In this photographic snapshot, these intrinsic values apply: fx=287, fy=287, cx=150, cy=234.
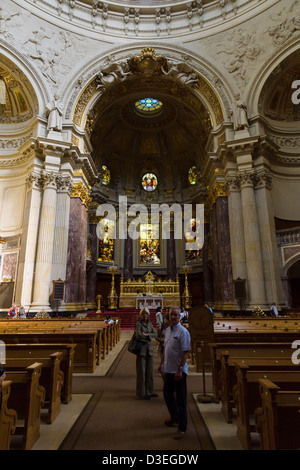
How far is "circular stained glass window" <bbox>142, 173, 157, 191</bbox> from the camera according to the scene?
92.2 feet

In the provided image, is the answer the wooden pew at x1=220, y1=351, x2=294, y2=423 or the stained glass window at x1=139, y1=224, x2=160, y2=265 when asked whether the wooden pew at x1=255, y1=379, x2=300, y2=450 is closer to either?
the wooden pew at x1=220, y1=351, x2=294, y2=423

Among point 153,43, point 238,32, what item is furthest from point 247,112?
point 153,43

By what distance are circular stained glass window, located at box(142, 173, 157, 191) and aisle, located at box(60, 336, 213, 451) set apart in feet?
77.2

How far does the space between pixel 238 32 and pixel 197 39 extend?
2614 mm

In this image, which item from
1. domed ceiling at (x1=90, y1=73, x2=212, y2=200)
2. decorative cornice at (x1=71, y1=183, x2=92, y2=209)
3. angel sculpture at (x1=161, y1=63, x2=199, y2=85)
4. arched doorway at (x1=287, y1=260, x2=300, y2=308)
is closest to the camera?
arched doorway at (x1=287, y1=260, x2=300, y2=308)

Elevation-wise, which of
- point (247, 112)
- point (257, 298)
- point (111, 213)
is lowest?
point (257, 298)

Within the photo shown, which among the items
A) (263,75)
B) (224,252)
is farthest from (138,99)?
(224,252)

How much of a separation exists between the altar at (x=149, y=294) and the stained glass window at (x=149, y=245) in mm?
5289

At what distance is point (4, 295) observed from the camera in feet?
49.9

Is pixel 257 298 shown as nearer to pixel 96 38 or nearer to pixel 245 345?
pixel 245 345

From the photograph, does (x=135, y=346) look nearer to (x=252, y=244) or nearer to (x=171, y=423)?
(x=171, y=423)

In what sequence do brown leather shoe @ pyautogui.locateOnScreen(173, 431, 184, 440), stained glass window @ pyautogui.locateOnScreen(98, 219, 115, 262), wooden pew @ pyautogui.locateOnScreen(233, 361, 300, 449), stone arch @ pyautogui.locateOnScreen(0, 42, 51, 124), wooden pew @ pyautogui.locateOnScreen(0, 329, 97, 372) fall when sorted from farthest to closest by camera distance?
stained glass window @ pyautogui.locateOnScreen(98, 219, 115, 262) → stone arch @ pyautogui.locateOnScreen(0, 42, 51, 124) → wooden pew @ pyautogui.locateOnScreen(0, 329, 97, 372) → brown leather shoe @ pyautogui.locateOnScreen(173, 431, 184, 440) → wooden pew @ pyautogui.locateOnScreen(233, 361, 300, 449)

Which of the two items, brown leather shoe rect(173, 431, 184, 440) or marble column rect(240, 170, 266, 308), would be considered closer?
brown leather shoe rect(173, 431, 184, 440)

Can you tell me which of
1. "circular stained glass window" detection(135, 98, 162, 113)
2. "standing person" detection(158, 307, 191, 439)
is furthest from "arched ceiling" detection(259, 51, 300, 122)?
"standing person" detection(158, 307, 191, 439)
